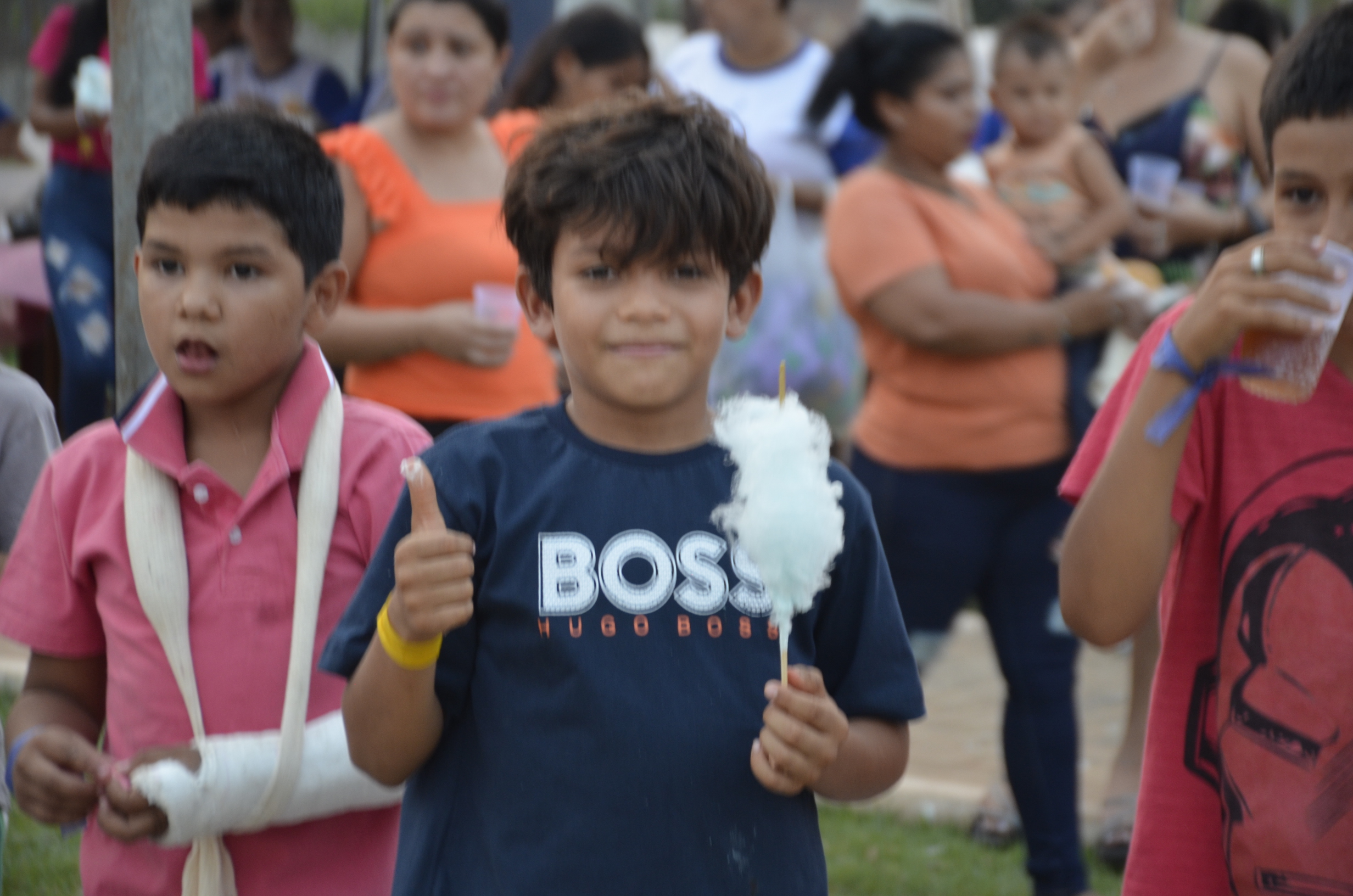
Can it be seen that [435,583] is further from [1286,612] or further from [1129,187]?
[1129,187]

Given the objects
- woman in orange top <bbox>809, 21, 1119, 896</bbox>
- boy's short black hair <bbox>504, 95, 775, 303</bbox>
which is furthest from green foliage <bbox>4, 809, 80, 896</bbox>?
boy's short black hair <bbox>504, 95, 775, 303</bbox>

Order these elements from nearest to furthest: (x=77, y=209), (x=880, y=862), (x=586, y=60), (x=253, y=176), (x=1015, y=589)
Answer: (x=253, y=176) < (x=1015, y=589) < (x=880, y=862) < (x=586, y=60) < (x=77, y=209)

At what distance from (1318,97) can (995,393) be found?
6.55 ft

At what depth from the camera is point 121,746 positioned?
7.27ft

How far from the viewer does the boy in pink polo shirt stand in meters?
2.15

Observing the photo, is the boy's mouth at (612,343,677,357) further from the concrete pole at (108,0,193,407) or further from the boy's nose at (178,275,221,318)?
the concrete pole at (108,0,193,407)

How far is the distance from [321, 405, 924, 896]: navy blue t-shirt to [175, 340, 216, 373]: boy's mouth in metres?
0.52

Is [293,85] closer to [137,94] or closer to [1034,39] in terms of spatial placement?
[1034,39]

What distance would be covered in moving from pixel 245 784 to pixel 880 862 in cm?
250

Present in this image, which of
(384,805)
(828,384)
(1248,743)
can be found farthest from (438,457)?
(828,384)

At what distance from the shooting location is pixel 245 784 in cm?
207

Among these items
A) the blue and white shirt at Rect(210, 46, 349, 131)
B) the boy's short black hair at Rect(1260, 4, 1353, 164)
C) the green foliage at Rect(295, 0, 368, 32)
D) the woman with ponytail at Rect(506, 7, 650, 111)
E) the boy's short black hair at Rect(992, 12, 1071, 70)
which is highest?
the boy's short black hair at Rect(1260, 4, 1353, 164)

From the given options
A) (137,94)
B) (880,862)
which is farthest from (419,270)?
(880,862)

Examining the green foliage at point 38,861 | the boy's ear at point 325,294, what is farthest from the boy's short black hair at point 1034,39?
the green foliage at point 38,861
